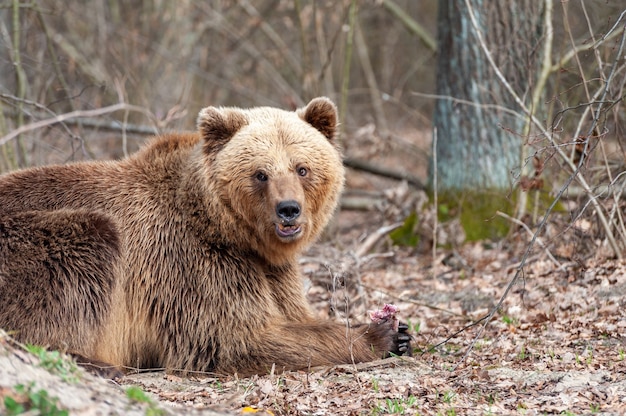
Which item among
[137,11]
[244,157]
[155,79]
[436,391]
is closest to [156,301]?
[244,157]

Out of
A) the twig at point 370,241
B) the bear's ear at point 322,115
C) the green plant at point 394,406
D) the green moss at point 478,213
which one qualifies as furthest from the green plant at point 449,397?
the green moss at point 478,213

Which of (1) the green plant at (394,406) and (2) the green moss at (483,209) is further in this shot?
(2) the green moss at (483,209)

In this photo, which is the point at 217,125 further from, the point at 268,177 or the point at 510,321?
the point at 510,321

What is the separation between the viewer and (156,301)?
582 centimetres

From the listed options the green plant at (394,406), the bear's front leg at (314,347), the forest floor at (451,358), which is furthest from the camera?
the bear's front leg at (314,347)

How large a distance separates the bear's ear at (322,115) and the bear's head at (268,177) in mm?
16

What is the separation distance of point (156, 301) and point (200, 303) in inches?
14.2

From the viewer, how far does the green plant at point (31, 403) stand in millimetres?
3115

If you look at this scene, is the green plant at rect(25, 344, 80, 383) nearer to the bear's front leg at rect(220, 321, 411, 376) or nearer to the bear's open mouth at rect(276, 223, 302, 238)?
the bear's front leg at rect(220, 321, 411, 376)

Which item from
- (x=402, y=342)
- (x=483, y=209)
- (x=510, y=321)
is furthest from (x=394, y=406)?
(x=483, y=209)

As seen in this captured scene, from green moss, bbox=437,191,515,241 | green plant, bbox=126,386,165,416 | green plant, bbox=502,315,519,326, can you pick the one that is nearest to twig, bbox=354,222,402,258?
green moss, bbox=437,191,515,241

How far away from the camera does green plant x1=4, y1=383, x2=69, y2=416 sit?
123 inches

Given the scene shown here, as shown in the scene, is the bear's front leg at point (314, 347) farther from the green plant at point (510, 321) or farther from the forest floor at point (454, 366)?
the green plant at point (510, 321)

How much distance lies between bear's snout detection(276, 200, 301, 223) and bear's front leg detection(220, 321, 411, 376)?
87 centimetres
